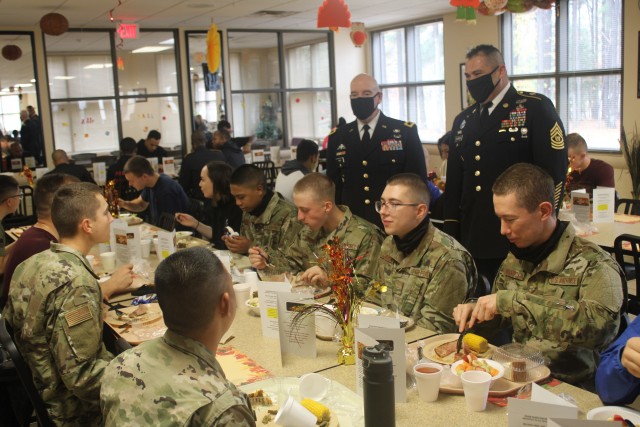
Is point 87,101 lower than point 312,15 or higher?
lower

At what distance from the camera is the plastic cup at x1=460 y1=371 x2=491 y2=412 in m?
2.01

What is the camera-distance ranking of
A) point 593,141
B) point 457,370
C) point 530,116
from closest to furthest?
point 457,370 < point 530,116 < point 593,141

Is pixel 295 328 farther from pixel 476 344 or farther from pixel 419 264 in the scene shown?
pixel 419 264

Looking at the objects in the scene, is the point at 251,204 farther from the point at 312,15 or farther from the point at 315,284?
the point at 312,15

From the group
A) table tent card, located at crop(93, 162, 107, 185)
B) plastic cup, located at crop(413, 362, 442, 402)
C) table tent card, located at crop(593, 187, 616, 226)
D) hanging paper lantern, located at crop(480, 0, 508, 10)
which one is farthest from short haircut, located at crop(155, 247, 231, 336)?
table tent card, located at crop(93, 162, 107, 185)

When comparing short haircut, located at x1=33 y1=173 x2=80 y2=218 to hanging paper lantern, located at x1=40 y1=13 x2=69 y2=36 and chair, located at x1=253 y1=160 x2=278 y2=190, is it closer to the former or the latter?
hanging paper lantern, located at x1=40 y1=13 x2=69 y2=36

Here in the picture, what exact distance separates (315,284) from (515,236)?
1.08 metres

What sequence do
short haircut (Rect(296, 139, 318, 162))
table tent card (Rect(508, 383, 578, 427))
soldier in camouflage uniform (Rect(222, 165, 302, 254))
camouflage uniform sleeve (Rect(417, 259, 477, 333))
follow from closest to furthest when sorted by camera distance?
1. table tent card (Rect(508, 383, 578, 427))
2. camouflage uniform sleeve (Rect(417, 259, 477, 333))
3. soldier in camouflage uniform (Rect(222, 165, 302, 254))
4. short haircut (Rect(296, 139, 318, 162))

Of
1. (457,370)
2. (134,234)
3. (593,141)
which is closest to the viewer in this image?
(457,370)

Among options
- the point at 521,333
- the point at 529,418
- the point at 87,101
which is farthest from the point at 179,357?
the point at 87,101

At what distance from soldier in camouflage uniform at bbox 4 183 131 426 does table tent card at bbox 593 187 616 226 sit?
12.4ft

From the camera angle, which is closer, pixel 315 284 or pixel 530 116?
pixel 315 284

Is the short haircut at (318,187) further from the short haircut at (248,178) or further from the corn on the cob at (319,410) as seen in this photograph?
the corn on the cob at (319,410)

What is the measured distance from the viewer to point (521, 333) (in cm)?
264
